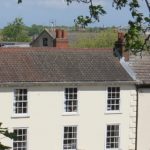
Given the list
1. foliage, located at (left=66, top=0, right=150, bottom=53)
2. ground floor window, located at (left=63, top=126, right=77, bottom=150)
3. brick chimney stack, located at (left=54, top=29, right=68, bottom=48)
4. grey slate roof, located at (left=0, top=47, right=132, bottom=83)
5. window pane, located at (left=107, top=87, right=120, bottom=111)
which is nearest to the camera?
foliage, located at (left=66, top=0, right=150, bottom=53)

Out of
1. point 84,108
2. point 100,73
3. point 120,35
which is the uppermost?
point 120,35

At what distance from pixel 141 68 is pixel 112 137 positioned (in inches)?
191

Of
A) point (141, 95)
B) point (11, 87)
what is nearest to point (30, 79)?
point (11, 87)

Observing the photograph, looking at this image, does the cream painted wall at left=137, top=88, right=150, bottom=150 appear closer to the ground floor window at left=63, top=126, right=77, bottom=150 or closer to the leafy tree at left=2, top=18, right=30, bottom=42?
the ground floor window at left=63, top=126, right=77, bottom=150

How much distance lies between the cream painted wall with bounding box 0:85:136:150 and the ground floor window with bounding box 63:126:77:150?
0.27 meters

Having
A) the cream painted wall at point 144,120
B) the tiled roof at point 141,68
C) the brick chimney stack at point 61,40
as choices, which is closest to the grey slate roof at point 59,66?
the tiled roof at point 141,68

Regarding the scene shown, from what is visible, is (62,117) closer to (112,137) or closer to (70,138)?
(70,138)

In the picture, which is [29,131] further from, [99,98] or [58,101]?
[99,98]

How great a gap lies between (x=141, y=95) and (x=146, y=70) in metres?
2.31

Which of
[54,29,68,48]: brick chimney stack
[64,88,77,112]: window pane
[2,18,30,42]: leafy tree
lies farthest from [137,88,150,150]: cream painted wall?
[2,18,30,42]: leafy tree

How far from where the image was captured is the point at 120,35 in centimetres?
3384

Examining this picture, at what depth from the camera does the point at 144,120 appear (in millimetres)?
31812

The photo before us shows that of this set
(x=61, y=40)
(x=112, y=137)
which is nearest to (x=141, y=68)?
(x=112, y=137)

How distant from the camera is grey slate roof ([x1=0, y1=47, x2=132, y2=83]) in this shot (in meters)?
29.8
